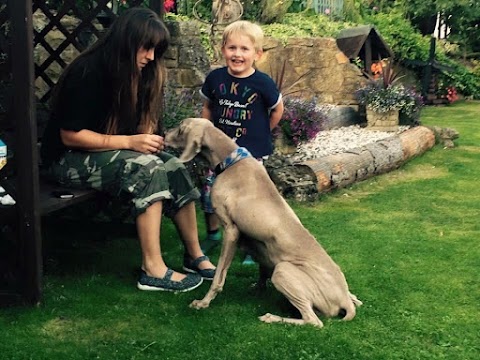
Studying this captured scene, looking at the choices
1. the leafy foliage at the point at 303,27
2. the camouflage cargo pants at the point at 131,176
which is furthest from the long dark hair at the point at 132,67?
the leafy foliage at the point at 303,27

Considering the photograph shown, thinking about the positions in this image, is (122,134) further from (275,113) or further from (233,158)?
(275,113)

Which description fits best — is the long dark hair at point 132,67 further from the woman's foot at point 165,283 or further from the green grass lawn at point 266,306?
the green grass lawn at point 266,306

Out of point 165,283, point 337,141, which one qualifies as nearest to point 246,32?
point 165,283

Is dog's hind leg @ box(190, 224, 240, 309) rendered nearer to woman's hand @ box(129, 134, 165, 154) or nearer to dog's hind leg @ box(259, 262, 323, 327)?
dog's hind leg @ box(259, 262, 323, 327)

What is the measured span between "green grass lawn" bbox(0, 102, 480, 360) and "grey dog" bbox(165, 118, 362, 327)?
0.44 feet

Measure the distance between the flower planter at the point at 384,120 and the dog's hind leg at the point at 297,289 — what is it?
804 centimetres

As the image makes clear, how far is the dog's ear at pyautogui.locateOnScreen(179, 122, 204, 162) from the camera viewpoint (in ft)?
14.0

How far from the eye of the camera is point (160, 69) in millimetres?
4789

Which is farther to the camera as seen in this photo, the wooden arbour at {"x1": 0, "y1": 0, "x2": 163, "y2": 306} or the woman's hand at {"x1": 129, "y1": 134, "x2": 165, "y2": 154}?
the woman's hand at {"x1": 129, "y1": 134, "x2": 165, "y2": 154}

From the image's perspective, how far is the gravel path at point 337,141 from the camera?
358 inches

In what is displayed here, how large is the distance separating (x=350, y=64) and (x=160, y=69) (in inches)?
359

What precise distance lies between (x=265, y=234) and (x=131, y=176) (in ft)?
3.20

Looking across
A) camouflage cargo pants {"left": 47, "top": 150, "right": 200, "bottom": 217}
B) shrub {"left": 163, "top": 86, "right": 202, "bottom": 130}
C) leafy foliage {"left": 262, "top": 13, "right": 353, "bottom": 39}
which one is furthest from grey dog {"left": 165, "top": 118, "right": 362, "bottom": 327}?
leafy foliage {"left": 262, "top": 13, "right": 353, "bottom": 39}

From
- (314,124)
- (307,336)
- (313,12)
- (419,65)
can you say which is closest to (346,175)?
(314,124)
